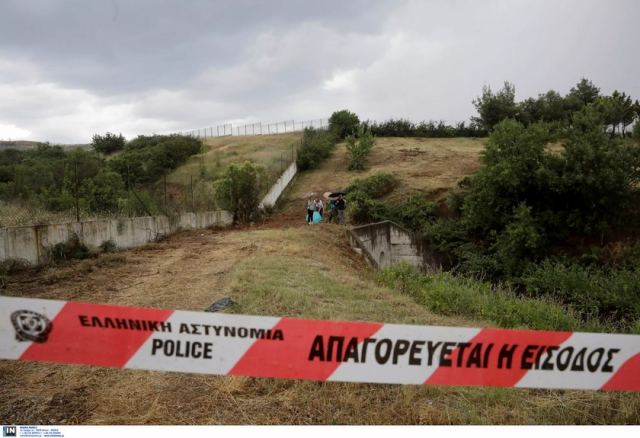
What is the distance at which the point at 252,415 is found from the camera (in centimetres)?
403

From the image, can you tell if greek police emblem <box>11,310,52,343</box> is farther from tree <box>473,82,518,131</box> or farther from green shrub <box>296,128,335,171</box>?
tree <box>473,82,518,131</box>

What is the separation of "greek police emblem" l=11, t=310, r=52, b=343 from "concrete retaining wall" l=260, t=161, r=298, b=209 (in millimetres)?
24083

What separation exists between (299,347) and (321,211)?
20991 millimetres

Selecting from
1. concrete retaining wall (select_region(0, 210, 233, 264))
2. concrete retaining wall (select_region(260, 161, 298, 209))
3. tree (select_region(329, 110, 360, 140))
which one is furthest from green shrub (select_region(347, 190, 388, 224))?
tree (select_region(329, 110, 360, 140))

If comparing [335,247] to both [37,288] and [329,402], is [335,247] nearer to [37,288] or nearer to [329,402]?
[37,288]

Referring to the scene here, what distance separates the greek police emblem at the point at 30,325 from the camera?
305cm

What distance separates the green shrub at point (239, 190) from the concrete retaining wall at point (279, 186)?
277 cm

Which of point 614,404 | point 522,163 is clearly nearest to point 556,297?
point 522,163

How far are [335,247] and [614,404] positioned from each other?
42.0ft

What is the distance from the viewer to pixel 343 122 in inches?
1966

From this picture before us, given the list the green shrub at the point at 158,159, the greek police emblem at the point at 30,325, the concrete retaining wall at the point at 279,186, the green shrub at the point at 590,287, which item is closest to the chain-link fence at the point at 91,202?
the concrete retaining wall at the point at 279,186

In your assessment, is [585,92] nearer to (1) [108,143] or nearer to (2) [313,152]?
(2) [313,152]

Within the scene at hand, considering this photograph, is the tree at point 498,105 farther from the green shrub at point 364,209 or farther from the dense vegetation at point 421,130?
the green shrub at point 364,209

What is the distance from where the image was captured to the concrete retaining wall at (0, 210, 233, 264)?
10930mm
